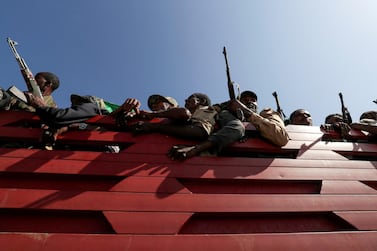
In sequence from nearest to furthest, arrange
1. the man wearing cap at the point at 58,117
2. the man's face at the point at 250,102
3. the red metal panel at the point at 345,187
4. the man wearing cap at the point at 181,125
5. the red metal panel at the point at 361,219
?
1. the red metal panel at the point at 361,219
2. the man wearing cap at the point at 58,117
3. the red metal panel at the point at 345,187
4. the man wearing cap at the point at 181,125
5. the man's face at the point at 250,102

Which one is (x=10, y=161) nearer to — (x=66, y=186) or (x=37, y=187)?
(x=37, y=187)

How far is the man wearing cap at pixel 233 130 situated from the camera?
8.22 feet

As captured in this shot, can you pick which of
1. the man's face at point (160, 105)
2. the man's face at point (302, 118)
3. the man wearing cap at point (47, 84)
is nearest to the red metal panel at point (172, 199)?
the man wearing cap at point (47, 84)

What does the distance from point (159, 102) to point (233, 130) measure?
48.9 inches

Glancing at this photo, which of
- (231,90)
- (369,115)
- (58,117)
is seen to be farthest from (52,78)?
(369,115)

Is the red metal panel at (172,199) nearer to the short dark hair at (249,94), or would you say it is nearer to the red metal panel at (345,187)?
the red metal panel at (345,187)

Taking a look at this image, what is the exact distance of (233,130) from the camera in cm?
266

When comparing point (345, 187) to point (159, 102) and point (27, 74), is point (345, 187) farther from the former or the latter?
point (27, 74)

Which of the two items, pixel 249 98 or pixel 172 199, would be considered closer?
pixel 172 199

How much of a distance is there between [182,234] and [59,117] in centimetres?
136

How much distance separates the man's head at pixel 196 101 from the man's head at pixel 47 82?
→ 1551 millimetres

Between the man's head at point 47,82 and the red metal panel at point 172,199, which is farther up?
the man's head at point 47,82

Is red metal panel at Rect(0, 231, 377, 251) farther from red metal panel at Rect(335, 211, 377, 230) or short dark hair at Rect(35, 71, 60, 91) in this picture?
short dark hair at Rect(35, 71, 60, 91)

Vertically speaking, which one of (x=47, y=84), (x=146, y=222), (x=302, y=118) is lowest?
(x=302, y=118)
